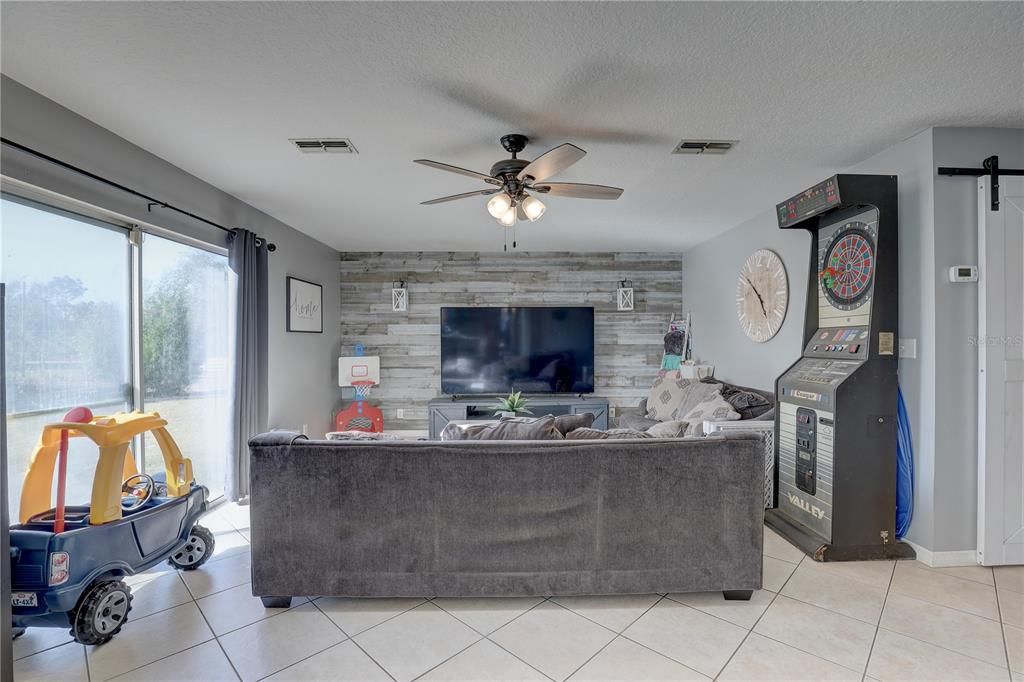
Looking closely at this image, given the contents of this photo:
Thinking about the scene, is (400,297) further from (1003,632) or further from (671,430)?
(1003,632)

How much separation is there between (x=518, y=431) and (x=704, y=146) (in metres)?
1.93

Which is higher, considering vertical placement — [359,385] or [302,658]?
[359,385]

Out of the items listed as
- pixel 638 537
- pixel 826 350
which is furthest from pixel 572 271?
pixel 638 537

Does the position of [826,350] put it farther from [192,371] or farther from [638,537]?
[192,371]

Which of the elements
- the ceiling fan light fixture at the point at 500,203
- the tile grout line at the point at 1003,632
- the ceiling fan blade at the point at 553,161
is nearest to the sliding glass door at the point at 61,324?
the ceiling fan light fixture at the point at 500,203

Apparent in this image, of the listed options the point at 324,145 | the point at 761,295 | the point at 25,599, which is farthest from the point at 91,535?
the point at 761,295

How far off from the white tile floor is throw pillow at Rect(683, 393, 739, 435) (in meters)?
1.39

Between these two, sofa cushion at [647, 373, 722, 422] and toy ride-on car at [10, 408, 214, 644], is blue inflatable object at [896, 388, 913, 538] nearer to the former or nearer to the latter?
sofa cushion at [647, 373, 722, 422]

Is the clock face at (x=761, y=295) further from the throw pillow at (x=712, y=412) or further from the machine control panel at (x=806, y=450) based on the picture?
the machine control panel at (x=806, y=450)

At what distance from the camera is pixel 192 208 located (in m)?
3.04

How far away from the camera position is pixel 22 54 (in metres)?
1.73

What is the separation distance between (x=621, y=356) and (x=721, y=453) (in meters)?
3.73

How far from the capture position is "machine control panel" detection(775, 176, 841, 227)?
2.52 meters

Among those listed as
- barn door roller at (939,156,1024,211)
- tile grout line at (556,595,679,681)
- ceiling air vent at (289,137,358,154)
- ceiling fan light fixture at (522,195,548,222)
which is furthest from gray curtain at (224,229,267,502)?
barn door roller at (939,156,1024,211)
